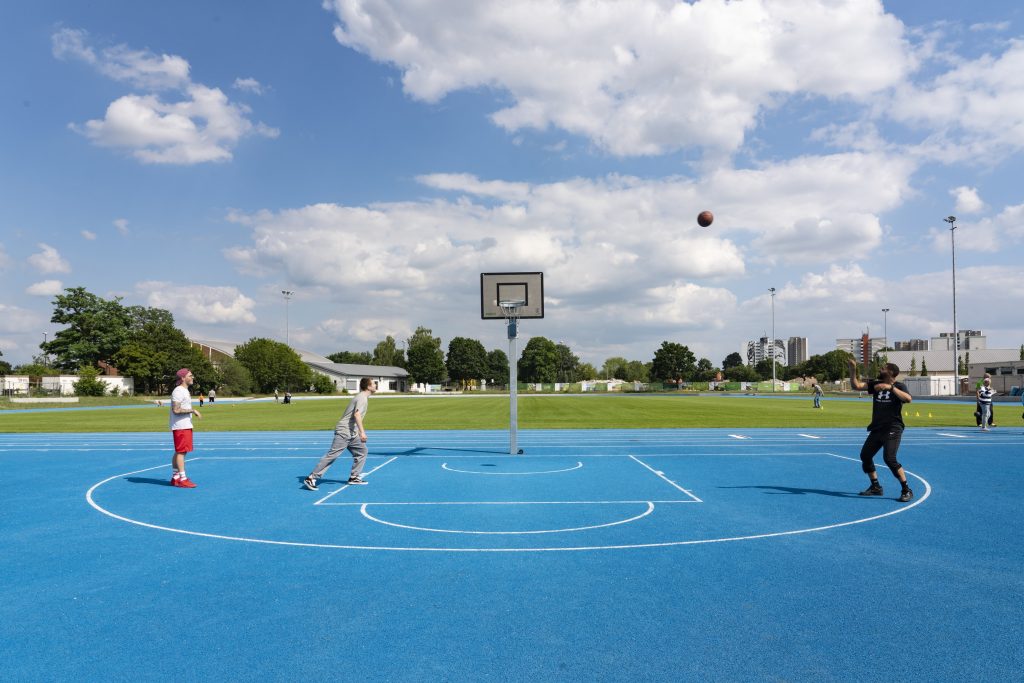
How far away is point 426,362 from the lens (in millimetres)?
123188

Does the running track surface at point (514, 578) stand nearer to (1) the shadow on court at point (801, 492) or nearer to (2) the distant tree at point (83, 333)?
(1) the shadow on court at point (801, 492)

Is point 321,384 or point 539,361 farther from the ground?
point 539,361

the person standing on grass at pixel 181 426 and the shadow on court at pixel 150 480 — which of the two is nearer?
the person standing on grass at pixel 181 426

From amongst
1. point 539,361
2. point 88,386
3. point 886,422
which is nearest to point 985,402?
point 886,422

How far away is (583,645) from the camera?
4742 millimetres

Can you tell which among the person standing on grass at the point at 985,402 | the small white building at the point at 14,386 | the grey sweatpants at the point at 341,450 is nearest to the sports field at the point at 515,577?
the grey sweatpants at the point at 341,450

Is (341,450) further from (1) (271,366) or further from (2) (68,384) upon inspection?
(1) (271,366)

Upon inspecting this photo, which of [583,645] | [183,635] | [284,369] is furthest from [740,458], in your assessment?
[284,369]

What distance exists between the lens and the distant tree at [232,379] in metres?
76.0

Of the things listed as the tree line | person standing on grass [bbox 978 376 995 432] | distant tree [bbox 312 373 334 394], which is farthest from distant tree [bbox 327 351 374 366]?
person standing on grass [bbox 978 376 995 432]

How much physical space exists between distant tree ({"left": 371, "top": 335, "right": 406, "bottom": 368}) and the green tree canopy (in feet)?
188

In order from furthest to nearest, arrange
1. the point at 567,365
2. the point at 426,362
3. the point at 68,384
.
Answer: the point at 567,365, the point at 426,362, the point at 68,384

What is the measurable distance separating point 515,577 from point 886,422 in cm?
718

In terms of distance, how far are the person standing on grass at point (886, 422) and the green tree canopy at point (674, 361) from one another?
113m
